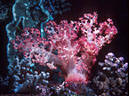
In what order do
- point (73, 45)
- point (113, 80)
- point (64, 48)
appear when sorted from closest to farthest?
point (113, 80) → point (64, 48) → point (73, 45)

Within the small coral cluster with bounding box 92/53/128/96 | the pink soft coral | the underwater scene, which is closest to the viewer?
the small coral cluster with bounding box 92/53/128/96

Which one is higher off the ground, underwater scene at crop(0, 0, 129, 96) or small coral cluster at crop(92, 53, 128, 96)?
underwater scene at crop(0, 0, 129, 96)

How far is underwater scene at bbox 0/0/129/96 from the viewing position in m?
3.82

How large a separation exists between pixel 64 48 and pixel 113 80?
153 centimetres

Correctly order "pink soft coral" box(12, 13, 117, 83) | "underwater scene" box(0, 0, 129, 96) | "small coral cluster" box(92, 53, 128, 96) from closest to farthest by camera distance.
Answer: "small coral cluster" box(92, 53, 128, 96), "underwater scene" box(0, 0, 129, 96), "pink soft coral" box(12, 13, 117, 83)

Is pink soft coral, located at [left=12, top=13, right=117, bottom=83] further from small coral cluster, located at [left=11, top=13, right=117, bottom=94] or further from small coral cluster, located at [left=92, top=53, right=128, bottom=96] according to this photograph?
small coral cluster, located at [left=92, top=53, right=128, bottom=96]

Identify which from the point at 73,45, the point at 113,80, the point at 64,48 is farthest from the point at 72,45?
the point at 113,80

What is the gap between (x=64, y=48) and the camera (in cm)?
420

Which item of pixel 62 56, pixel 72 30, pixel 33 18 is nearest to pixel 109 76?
pixel 62 56

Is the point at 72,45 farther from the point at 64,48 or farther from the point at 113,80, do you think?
the point at 113,80

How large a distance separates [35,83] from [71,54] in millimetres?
1279

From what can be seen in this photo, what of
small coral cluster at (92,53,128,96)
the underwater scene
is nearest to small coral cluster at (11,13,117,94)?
the underwater scene

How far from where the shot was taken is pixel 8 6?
5047 millimetres

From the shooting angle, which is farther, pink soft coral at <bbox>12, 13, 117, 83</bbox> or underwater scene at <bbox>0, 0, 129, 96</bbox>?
pink soft coral at <bbox>12, 13, 117, 83</bbox>
